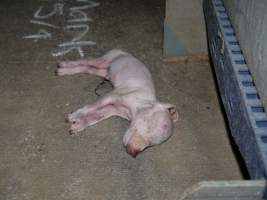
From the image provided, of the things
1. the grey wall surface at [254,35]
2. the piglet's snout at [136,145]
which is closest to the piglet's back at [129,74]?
the piglet's snout at [136,145]

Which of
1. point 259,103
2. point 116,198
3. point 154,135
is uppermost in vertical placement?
point 259,103

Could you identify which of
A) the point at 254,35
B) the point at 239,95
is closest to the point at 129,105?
the point at 239,95

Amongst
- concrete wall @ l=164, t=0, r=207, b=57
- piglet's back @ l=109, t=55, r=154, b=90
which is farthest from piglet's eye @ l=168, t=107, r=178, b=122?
concrete wall @ l=164, t=0, r=207, b=57

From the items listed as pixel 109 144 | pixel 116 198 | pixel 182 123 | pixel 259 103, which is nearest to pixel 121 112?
pixel 109 144

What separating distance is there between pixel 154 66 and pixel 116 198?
1.66 meters

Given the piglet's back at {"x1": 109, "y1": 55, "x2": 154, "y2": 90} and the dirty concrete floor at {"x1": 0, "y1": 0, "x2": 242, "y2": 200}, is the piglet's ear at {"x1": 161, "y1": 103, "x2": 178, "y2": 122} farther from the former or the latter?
the piglet's back at {"x1": 109, "y1": 55, "x2": 154, "y2": 90}

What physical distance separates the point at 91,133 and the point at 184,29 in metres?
1.46

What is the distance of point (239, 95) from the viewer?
2.40m

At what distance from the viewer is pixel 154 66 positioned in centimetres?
419

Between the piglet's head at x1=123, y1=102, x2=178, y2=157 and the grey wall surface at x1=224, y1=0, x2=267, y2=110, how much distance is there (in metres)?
0.83

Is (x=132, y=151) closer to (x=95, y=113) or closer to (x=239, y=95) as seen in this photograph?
(x=95, y=113)

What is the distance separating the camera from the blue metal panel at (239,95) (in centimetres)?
205

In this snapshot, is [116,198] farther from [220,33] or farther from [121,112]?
[220,33]

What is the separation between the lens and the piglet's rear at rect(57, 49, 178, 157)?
3086mm
